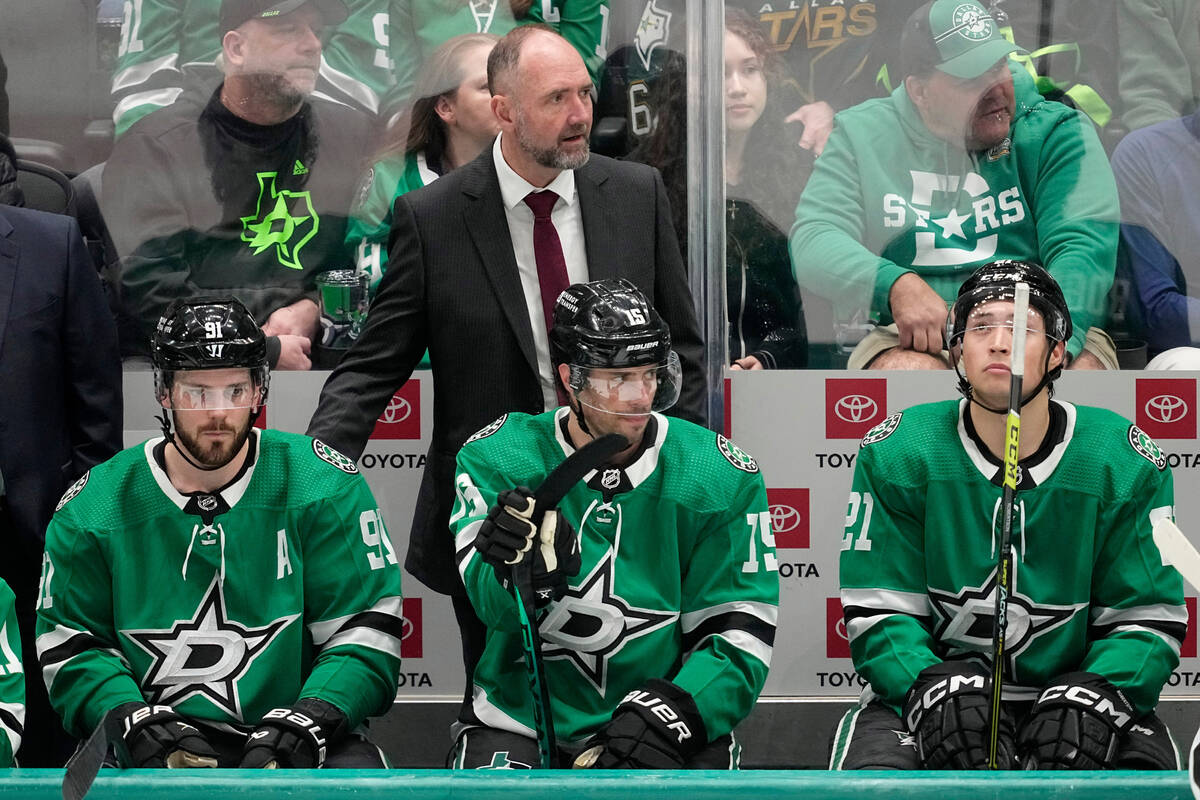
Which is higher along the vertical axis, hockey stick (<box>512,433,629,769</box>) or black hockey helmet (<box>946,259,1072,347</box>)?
black hockey helmet (<box>946,259,1072,347</box>)

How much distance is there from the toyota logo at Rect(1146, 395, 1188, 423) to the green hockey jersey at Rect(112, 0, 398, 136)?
83.0 inches

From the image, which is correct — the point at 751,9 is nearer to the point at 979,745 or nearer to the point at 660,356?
the point at 660,356

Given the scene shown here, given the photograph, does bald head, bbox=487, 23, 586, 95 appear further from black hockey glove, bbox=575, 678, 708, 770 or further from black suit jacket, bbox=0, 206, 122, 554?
black hockey glove, bbox=575, 678, 708, 770

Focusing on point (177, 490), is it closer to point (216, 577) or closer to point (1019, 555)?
point (216, 577)

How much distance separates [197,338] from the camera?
2.87 meters

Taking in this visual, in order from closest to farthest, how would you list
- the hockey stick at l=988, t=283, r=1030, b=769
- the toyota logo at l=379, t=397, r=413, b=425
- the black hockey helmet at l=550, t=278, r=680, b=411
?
1. the hockey stick at l=988, t=283, r=1030, b=769
2. the black hockey helmet at l=550, t=278, r=680, b=411
3. the toyota logo at l=379, t=397, r=413, b=425

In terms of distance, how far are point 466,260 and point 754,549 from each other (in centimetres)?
97

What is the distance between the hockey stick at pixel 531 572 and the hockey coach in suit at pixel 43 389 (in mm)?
1325

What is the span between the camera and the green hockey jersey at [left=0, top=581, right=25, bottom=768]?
261 centimetres

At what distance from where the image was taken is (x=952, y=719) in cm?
267

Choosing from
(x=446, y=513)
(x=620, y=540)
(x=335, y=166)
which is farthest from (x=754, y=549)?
(x=335, y=166)

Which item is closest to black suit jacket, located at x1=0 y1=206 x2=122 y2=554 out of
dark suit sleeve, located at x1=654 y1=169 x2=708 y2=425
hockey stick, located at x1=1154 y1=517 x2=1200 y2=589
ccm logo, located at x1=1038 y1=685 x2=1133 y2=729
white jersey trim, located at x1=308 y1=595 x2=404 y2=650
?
white jersey trim, located at x1=308 y1=595 x2=404 y2=650

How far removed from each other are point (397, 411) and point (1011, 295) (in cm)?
173

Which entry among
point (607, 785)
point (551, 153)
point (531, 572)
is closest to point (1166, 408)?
point (551, 153)
